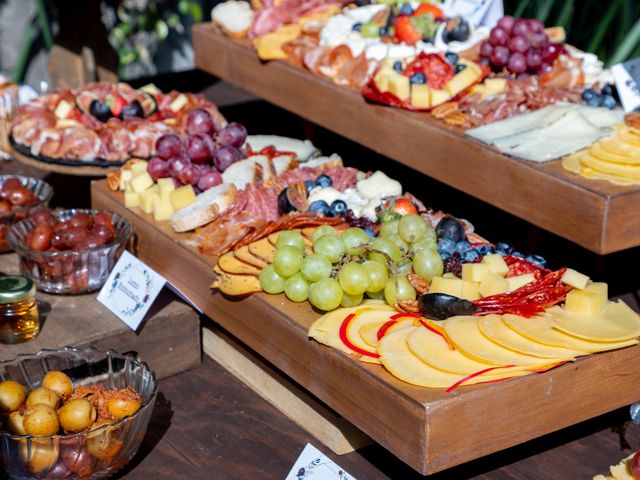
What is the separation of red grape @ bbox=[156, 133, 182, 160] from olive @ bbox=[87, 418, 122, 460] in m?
0.96

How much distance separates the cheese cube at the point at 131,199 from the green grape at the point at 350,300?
2.54 ft

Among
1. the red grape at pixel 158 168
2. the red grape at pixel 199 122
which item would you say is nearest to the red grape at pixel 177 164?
the red grape at pixel 158 168

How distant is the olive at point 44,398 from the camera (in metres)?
1.75

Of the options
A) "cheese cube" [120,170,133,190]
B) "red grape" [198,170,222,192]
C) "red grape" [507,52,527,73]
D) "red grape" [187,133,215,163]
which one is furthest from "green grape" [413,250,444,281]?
"red grape" [507,52,527,73]

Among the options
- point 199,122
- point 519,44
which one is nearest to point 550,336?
point 199,122

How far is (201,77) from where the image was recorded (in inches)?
167

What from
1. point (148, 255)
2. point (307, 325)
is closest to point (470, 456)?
point (307, 325)

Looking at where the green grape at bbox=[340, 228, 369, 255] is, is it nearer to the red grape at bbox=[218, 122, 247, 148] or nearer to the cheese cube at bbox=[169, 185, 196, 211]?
the cheese cube at bbox=[169, 185, 196, 211]

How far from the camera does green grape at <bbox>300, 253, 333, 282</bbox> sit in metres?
1.91

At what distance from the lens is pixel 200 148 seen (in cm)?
253

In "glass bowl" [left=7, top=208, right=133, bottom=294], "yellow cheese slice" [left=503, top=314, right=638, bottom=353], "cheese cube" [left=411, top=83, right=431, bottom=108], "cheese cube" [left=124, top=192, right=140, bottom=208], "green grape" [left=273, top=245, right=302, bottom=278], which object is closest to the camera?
→ "yellow cheese slice" [left=503, top=314, right=638, bottom=353]

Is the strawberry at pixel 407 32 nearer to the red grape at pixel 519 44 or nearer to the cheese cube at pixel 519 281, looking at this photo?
the red grape at pixel 519 44

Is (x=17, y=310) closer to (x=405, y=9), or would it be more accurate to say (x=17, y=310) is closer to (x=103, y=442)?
(x=103, y=442)

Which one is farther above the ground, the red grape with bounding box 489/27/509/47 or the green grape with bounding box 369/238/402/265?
the red grape with bounding box 489/27/509/47
